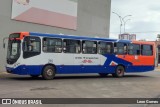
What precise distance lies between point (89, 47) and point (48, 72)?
405 cm

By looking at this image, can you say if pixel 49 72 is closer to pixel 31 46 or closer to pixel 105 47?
pixel 31 46

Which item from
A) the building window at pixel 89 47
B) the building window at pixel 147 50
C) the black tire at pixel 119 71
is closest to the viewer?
the building window at pixel 89 47

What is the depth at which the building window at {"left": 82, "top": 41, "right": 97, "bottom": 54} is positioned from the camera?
970 inches

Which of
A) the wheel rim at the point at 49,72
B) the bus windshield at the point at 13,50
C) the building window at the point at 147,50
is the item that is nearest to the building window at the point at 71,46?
the wheel rim at the point at 49,72

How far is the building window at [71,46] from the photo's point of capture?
2337cm

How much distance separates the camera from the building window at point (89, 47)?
24.6 meters

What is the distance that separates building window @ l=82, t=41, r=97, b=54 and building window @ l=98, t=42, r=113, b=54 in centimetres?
48

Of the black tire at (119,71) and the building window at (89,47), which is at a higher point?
the building window at (89,47)

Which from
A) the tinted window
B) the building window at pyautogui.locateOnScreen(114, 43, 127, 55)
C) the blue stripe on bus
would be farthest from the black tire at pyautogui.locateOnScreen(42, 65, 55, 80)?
the building window at pyautogui.locateOnScreen(114, 43, 127, 55)

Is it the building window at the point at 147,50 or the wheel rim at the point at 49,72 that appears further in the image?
the building window at the point at 147,50

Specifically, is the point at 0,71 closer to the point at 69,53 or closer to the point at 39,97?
the point at 69,53

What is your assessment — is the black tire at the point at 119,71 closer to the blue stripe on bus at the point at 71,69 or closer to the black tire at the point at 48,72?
the blue stripe on bus at the point at 71,69

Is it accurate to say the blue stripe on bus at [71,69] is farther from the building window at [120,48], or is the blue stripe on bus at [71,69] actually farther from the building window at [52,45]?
the building window at [120,48]

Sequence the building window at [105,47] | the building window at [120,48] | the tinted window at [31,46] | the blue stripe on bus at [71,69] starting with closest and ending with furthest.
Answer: the blue stripe on bus at [71,69] < the tinted window at [31,46] < the building window at [105,47] < the building window at [120,48]
